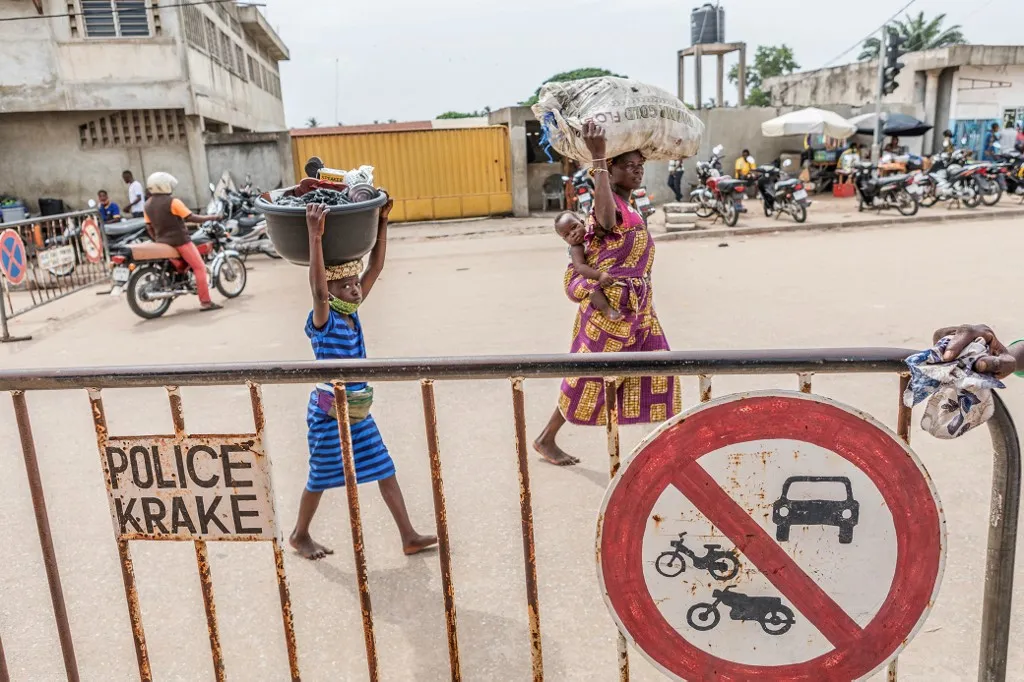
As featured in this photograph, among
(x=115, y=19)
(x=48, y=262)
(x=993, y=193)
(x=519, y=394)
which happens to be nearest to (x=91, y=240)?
(x=48, y=262)

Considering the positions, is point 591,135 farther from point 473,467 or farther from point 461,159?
point 461,159

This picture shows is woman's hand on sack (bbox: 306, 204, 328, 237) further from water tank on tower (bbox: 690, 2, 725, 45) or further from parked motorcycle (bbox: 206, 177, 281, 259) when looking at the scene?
water tank on tower (bbox: 690, 2, 725, 45)

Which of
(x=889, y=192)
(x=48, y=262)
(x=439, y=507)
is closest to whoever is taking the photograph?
(x=439, y=507)

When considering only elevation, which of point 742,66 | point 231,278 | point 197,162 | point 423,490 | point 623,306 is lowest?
point 423,490

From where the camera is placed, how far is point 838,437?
1.60m

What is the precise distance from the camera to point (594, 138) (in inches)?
125

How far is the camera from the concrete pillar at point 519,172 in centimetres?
1845

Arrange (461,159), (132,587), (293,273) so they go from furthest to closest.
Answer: (461,159) < (293,273) < (132,587)

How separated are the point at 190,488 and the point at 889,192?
53.4 feet

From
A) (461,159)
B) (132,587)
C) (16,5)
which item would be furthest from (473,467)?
(16,5)

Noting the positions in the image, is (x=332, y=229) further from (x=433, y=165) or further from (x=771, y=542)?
(x=433, y=165)

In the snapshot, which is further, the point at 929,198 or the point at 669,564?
the point at 929,198

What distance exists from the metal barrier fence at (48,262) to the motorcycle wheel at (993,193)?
16236 mm

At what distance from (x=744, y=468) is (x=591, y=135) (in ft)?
6.24
